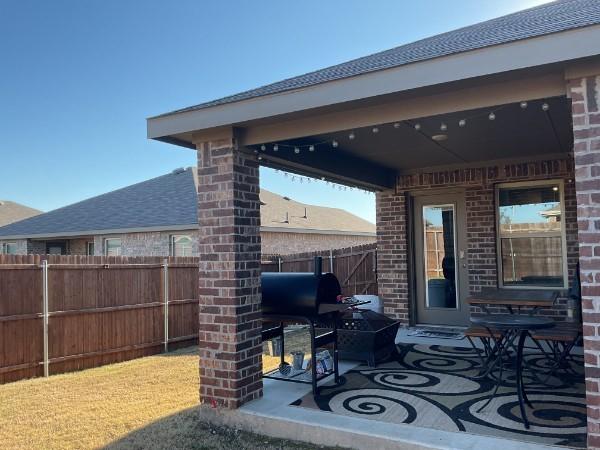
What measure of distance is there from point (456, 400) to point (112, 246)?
13.4m

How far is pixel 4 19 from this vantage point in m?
11.8

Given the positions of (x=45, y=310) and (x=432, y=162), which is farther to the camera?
(x=432, y=162)

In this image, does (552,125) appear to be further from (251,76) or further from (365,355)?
(251,76)

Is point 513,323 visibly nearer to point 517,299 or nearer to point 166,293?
point 517,299

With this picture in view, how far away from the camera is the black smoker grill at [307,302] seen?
184 inches

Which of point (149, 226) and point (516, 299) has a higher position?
point (149, 226)

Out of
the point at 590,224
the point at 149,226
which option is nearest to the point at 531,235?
the point at 590,224

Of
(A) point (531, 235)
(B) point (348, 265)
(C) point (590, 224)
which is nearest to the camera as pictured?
(C) point (590, 224)

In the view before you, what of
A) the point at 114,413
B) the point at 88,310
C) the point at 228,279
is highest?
the point at 228,279

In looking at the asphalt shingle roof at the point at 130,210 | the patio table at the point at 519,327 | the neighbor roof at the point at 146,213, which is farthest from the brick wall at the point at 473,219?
the asphalt shingle roof at the point at 130,210

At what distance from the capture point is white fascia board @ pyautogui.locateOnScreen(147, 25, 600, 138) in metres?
3.00

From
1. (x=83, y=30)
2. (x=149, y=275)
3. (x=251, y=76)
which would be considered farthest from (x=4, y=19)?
(x=149, y=275)

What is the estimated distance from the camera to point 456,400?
4383mm

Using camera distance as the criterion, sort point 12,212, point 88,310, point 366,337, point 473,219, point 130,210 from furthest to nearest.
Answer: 1. point 12,212
2. point 130,210
3. point 473,219
4. point 88,310
5. point 366,337
